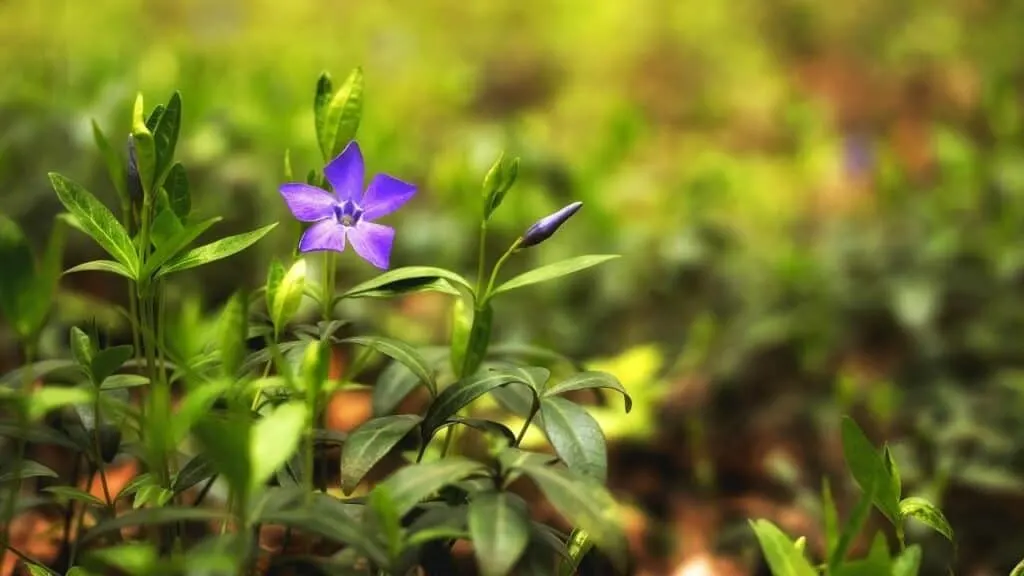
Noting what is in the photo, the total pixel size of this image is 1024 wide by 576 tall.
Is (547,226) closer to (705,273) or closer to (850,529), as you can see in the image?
(850,529)

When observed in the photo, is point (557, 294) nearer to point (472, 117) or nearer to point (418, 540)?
point (418, 540)

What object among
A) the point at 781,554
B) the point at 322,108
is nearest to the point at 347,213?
the point at 322,108

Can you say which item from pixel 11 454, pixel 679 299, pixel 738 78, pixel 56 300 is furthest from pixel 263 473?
pixel 738 78

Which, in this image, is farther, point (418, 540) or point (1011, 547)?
point (1011, 547)

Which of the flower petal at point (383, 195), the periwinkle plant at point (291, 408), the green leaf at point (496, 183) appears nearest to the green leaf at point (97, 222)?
the periwinkle plant at point (291, 408)

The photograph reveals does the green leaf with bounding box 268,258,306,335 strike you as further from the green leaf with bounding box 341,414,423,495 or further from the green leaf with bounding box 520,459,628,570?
the green leaf with bounding box 520,459,628,570

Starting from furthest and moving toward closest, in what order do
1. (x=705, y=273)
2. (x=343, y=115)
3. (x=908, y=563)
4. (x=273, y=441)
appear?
(x=705, y=273), (x=343, y=115), (x=908, y=563), (x=273, y=441)

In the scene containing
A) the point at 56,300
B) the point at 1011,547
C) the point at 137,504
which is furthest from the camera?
the point at 56,300

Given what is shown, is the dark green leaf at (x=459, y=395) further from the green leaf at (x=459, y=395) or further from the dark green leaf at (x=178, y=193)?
the dark green leaf at (x=178, y=193)

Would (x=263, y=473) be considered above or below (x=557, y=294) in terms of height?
above
